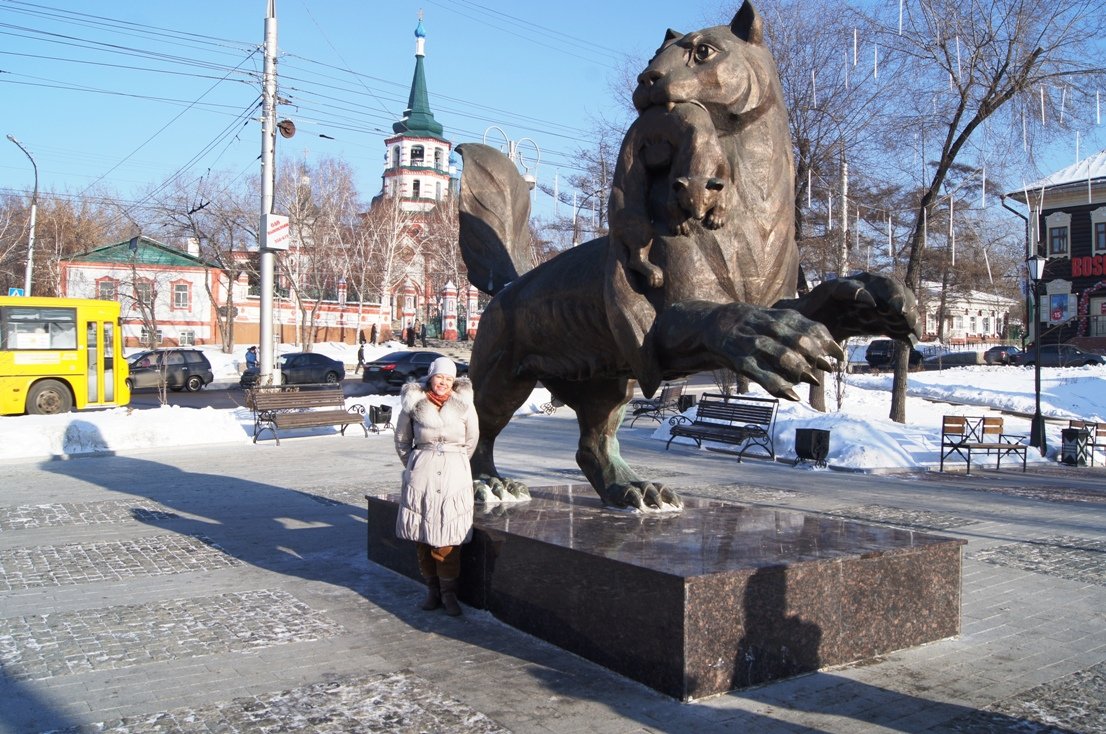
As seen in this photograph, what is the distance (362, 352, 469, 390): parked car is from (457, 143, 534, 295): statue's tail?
921 inches

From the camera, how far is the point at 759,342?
342 cm

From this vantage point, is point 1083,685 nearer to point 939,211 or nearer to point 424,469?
point 424,469

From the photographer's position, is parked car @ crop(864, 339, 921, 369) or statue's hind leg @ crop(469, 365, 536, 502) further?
parked car @ crop(864, 339, 921, 369)

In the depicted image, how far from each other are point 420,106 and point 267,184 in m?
59.0

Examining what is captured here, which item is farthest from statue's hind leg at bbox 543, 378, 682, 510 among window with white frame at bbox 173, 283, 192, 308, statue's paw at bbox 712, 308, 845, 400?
window with white frame at bbox 173, 283, 192, 308

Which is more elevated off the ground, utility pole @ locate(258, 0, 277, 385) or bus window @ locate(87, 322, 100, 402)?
utility pole @ locate(258, 0, 277, 385)

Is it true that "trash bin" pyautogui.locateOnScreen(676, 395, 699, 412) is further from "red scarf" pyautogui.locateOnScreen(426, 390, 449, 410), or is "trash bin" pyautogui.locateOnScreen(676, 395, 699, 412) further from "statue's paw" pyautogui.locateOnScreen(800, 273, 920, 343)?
"statue's paw" pyautogui.locateOnScreen(800, 273, 920, 343)

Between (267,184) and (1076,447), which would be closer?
(1076,447)

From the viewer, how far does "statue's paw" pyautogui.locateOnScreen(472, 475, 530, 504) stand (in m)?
6.14

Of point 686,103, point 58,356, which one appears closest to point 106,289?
point 58,356

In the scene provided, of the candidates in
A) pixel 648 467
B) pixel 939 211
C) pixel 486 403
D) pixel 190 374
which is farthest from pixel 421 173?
pixel 486 403

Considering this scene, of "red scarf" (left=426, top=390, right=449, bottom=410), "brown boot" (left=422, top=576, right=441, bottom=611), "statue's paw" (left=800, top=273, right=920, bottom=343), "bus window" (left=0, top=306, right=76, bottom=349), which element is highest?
"bus window" (left=0, top=306, right=76, bottom=349)

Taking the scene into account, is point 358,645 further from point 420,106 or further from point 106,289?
point 420,106

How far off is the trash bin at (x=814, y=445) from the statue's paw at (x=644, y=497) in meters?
7.96
